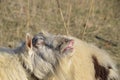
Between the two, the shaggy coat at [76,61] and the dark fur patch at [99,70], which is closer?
the shaggy coat at [76,61]

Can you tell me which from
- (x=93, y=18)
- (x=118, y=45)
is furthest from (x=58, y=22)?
(x=118, y=45)

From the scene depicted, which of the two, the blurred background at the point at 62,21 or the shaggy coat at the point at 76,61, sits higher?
the shaggy coat at the point at 76,61

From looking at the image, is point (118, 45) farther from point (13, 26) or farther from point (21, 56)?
point (21, 56)

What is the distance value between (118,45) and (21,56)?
4471 millimetres

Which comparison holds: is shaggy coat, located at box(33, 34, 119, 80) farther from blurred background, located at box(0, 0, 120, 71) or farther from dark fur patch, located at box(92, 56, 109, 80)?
blurred background, located at box(0, 0, 120, 71)

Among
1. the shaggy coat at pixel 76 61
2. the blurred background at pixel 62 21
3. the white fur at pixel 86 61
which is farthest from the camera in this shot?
the blurred background at pixel 62 21

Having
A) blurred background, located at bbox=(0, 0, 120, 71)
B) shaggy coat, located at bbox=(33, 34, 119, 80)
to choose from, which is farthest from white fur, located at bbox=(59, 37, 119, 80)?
blurred background, located at bbox=(0, 0, 120, 71)

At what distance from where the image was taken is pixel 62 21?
286 inches

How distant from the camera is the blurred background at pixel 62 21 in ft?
21.9

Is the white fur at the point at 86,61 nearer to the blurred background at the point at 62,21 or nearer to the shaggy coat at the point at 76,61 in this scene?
the shaggy coat at the point at 76,61

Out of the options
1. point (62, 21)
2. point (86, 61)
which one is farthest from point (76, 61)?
point (62, 21)

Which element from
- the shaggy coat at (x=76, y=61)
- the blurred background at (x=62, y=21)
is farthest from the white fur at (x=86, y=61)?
the blurred background at (x=62, y=21)

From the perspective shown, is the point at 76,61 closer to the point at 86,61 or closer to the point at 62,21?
the point at 86,61

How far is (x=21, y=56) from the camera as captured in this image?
7.65 feet
